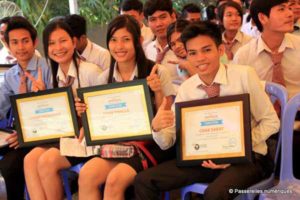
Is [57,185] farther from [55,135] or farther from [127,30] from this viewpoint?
[127,30]

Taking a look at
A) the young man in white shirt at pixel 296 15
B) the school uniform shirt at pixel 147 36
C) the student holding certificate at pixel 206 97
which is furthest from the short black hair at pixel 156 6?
the student holding certificate at pixel 206 97

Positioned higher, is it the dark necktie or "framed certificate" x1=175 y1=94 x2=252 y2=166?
the dark necktie

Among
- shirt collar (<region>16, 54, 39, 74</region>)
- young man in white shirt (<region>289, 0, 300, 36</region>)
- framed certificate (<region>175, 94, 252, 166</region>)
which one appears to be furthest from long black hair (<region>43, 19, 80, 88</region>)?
young man in white shirt (<region>289, 0, 300, 36</region>)

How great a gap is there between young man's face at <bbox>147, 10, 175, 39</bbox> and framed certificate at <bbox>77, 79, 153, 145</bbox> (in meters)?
1.39

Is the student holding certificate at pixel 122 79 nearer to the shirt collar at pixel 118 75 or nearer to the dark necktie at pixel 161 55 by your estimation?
the shirt collar at pixel 118 75

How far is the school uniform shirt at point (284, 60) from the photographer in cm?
230

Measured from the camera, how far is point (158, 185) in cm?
180

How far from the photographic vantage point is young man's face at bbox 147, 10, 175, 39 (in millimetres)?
3287

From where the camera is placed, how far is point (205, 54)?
1.86 meters

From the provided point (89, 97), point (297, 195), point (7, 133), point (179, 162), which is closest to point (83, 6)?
point (7, 133)

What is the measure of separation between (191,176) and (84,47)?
169 centimetres

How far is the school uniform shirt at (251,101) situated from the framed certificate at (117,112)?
0.16 metres

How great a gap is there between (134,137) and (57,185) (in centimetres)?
53

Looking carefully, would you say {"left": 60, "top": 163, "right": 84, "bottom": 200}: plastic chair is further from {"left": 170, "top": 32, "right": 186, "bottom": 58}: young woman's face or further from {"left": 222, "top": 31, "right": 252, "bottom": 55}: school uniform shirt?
{"left": 222, "top": 31, "right": 252, "bottom": 55}: school uniform shirt
